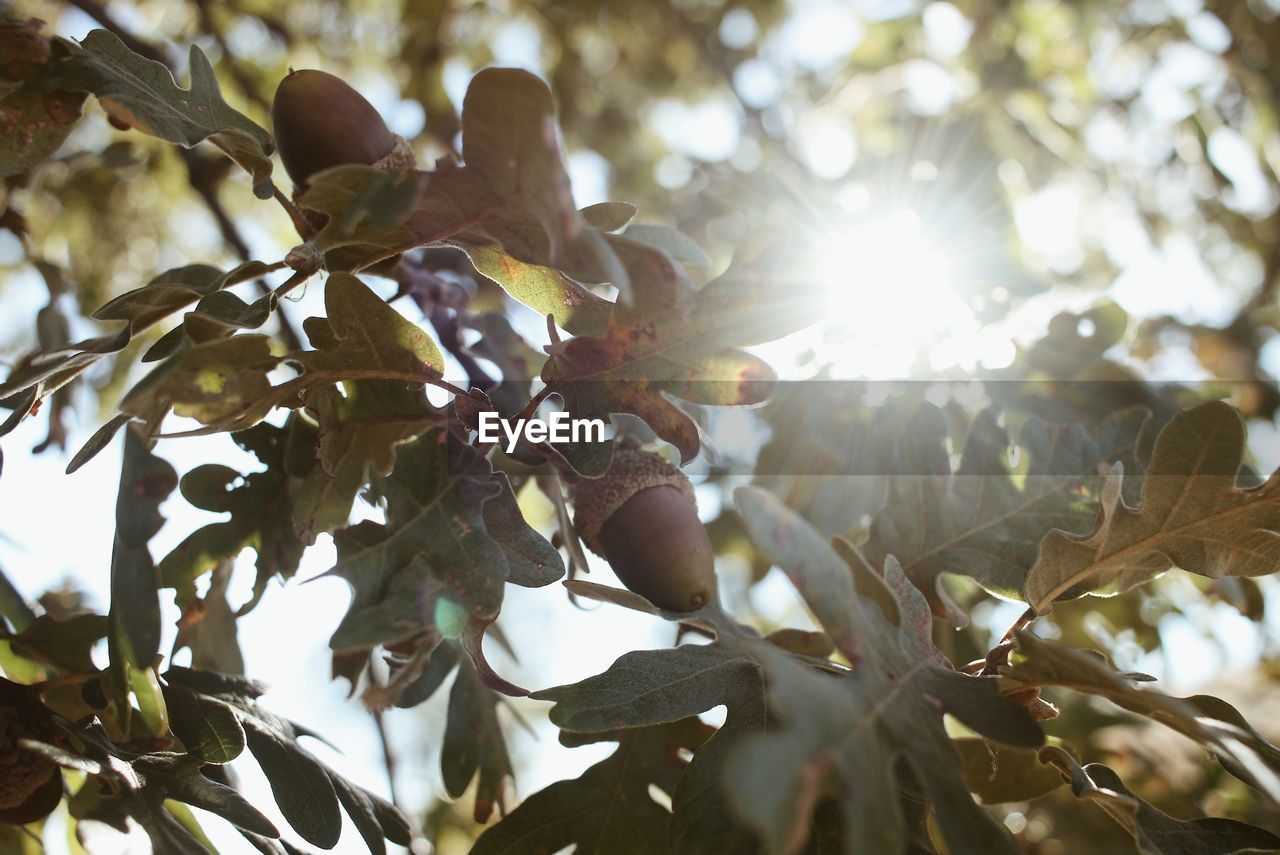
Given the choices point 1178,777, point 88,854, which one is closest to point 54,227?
point 88,854

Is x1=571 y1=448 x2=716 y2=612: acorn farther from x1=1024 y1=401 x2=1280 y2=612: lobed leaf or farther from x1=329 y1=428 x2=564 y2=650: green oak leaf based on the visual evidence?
x1=1024 y1=401 x2=1280 y2=612: lobed leaf

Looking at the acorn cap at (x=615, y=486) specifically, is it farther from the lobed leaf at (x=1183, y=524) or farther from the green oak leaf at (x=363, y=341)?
the lobed leaf at (x=1183, y=524)

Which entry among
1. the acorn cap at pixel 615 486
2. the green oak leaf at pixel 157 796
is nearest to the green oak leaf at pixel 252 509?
the green oak leaf at pixel 157 796

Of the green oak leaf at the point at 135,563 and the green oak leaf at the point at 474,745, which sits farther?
the green oak leaf at the point at 474,745

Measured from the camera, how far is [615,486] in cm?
106

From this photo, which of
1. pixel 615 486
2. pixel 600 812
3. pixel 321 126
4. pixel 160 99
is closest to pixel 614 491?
pixel 615 486

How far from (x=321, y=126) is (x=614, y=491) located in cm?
51

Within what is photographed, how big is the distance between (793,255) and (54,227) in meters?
2.52

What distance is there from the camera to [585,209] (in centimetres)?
99

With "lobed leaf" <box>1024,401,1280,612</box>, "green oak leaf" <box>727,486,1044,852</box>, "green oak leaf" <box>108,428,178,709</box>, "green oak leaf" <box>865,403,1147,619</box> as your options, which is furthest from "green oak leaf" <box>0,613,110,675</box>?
"lobed leaf" <box>1024,401,1280,612</box>

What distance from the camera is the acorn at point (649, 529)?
3.25 feet

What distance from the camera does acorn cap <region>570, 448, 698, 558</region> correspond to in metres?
1.06

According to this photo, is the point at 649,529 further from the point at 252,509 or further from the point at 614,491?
the point at 252,509

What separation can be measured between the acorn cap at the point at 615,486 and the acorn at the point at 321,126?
16.9 inches
